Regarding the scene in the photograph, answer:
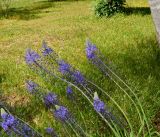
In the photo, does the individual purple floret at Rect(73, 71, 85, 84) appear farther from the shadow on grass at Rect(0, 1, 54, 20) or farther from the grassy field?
the shadow on grass at Rect(0, 1, 54, 20)

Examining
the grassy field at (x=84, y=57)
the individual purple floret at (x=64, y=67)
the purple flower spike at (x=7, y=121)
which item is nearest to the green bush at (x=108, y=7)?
the grassy field at (x=84, y=57)

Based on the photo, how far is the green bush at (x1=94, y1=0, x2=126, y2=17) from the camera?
16630 millimetres

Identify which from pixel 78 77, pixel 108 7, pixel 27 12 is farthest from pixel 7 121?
pixel 27 12

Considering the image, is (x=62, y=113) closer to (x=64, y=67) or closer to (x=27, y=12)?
(x=64, y=67)

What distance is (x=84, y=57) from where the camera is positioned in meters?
8.91

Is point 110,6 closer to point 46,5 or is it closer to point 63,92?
point 46,5

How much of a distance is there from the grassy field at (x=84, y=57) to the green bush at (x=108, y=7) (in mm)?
392

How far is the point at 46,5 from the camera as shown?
25281 mm

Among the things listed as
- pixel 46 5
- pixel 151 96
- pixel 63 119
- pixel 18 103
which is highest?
pixel 63 119

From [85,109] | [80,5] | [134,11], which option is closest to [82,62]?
[85,109]

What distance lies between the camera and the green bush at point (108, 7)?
16630mm

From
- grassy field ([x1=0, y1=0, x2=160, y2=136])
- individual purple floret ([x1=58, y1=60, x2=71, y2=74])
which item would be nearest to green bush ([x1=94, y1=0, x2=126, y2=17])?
grassy field ([x1=0, y1=0, x2=160, y2=136])

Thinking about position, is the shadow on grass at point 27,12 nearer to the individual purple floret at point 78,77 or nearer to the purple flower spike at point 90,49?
the individual purple floret at point 78,77

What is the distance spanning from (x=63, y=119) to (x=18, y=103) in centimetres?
307
